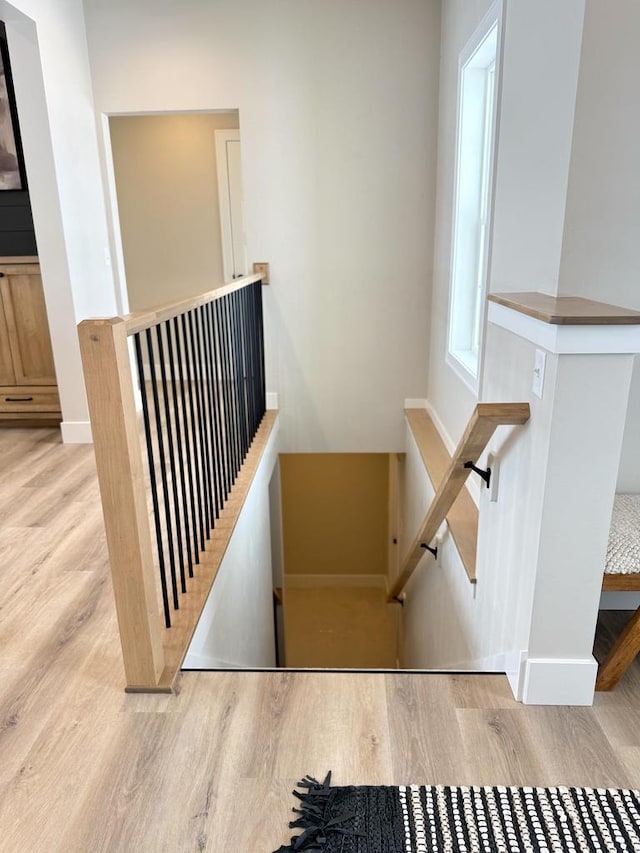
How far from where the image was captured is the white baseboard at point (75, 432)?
390 cm

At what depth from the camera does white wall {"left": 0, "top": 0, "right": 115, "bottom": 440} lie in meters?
3.27

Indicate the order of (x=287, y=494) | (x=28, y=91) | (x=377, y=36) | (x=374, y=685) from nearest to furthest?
(x=374, y=685)
(x=28, y=91)
(x=377, y=36)
(x=287, y=494)

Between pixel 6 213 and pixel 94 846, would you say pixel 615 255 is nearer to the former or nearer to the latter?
pixel 94 846

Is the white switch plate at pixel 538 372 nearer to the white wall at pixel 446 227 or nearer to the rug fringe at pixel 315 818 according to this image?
the rug fringe at pixel 315 818

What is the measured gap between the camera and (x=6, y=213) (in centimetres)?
389

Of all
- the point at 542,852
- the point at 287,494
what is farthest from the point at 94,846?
the point at 287,494

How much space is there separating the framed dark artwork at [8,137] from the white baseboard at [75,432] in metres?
1.53

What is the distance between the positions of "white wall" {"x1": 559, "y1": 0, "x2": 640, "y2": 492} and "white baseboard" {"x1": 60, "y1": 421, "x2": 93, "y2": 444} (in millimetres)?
3031

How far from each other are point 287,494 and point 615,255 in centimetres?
487

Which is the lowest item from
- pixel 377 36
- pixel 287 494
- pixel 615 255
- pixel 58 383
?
pixel 287 494

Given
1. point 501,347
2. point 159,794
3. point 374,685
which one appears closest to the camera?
point 159,794

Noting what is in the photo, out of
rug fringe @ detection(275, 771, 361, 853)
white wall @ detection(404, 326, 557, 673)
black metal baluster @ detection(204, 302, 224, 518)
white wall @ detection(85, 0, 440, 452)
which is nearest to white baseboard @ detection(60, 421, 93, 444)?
white wall @ detection(85, 0, 440, 452)

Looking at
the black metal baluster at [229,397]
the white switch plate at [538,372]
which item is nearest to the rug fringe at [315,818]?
the white switch plate at [538,372]

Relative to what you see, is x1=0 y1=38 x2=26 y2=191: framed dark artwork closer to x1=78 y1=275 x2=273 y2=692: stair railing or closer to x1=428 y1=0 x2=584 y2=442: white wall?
x1=78 y1=275 x2=273 y2=692: stair railing
